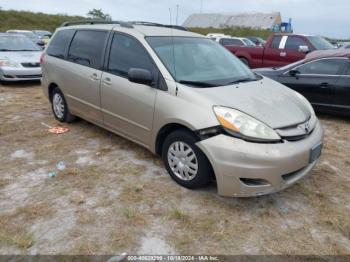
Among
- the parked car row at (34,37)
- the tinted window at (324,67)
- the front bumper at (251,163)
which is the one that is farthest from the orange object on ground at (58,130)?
the parked car row at (34,37)

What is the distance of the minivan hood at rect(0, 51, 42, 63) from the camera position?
9.03m

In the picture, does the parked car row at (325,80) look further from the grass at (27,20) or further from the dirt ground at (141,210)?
the grass at (27,20)

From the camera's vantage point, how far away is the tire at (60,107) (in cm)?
546

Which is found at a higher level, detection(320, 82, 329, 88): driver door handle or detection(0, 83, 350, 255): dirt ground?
detection(320, 82, 329, 88): driver door handle

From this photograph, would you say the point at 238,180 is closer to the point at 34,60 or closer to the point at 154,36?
the point at 154,36

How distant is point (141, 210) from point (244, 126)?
1.28 m

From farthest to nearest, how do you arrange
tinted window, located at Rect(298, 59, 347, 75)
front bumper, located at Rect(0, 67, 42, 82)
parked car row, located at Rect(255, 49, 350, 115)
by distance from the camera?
front bumper, located at Rect(0, 67, 42, 82) < tinted window, located at Rect(298, 59, 347, 75) < parked car row, located at Rect(255, 49, 350, 115)

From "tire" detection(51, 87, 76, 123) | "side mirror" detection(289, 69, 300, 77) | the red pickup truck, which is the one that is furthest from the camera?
the red pickup truck

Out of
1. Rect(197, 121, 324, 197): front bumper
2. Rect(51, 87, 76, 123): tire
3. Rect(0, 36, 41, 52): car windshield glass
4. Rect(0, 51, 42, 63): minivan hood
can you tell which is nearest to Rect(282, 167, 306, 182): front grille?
Rect(197, 121, 324, 197): front bumper

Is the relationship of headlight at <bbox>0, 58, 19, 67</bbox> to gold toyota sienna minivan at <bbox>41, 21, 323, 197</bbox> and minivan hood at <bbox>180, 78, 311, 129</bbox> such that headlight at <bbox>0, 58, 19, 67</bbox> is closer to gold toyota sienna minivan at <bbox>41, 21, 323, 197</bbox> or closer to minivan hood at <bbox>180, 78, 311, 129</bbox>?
gold toyota sienna minivan at <bbox>41, 21, 323, 197</bbox>

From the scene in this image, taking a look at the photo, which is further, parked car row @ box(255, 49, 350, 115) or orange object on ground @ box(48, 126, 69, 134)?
parked car row @ box(255, 49, 350, 115)

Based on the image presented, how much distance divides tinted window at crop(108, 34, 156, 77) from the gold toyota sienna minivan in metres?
0.01

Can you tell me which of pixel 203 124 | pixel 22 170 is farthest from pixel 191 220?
pixel 22 170

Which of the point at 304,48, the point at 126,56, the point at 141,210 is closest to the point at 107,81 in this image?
the point at 126,56
